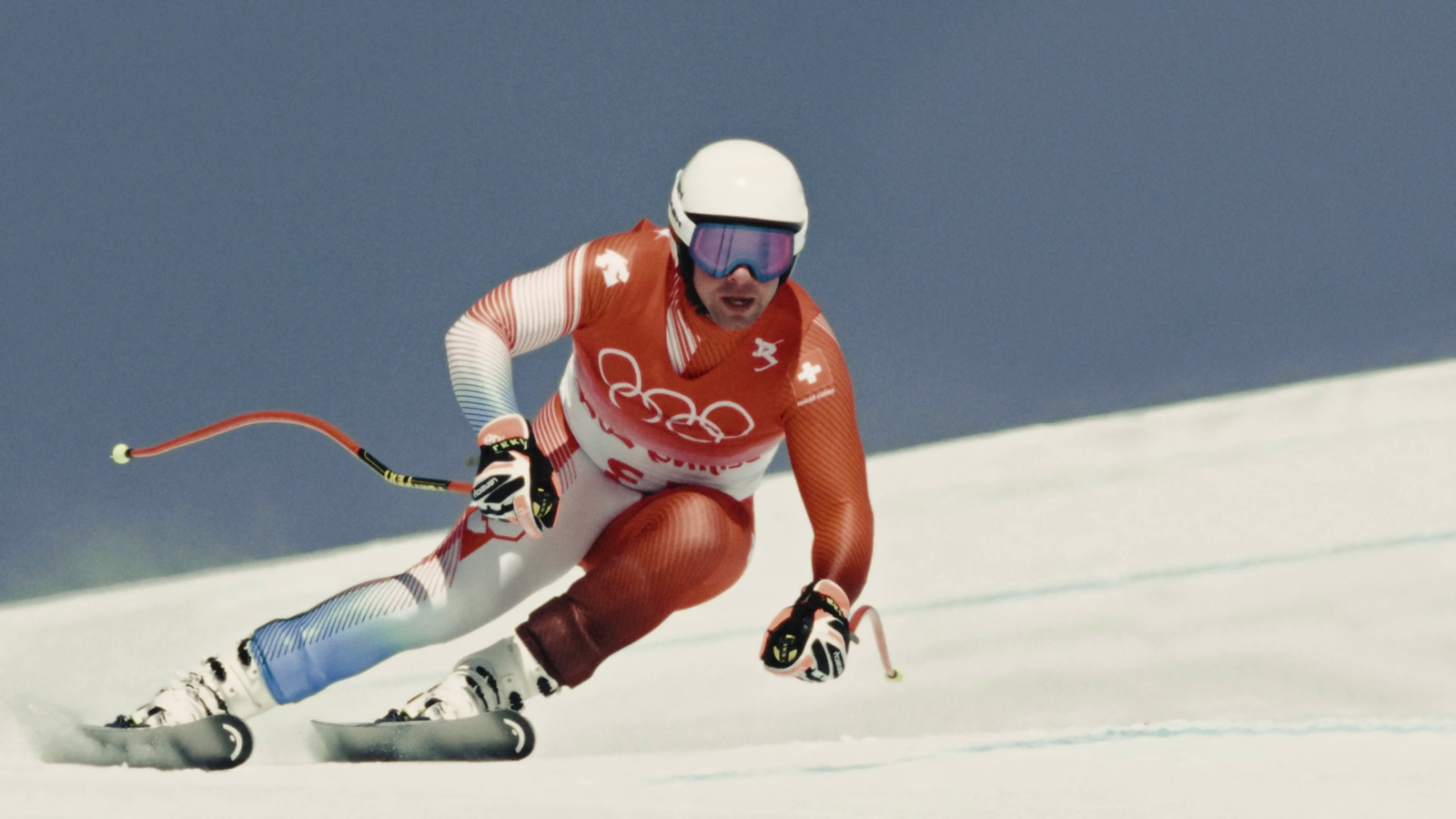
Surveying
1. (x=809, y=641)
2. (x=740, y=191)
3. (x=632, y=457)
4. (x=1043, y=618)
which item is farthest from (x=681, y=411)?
(x=1043, y=618)

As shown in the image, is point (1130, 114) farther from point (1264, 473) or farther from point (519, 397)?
point (519, 397)

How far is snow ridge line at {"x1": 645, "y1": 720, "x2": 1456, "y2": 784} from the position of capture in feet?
7.02

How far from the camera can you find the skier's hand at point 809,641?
2174mm

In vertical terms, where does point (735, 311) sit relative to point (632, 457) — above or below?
above

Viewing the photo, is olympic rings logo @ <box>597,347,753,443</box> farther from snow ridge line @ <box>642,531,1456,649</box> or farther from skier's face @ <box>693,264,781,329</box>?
snow ridge line @ <box>642,531,1456,649</box>

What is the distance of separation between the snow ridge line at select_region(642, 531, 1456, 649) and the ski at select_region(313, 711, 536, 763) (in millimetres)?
1397

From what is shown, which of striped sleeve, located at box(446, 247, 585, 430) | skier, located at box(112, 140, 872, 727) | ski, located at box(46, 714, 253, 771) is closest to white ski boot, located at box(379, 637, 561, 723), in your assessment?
skier, located at box(112, 140, 872, 727)

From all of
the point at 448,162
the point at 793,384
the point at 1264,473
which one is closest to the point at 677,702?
the point at 793,384

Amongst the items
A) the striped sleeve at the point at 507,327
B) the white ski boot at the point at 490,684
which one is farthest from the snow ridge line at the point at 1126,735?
the striped sleeve at the point at 507,327

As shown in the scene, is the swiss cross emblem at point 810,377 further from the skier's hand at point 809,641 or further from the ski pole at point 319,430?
the ski pole at point 319,430

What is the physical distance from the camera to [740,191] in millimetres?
2342

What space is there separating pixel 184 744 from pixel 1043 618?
6.91 feet

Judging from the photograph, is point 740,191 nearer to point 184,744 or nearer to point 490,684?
point 490,684

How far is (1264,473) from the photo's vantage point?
158 inches
